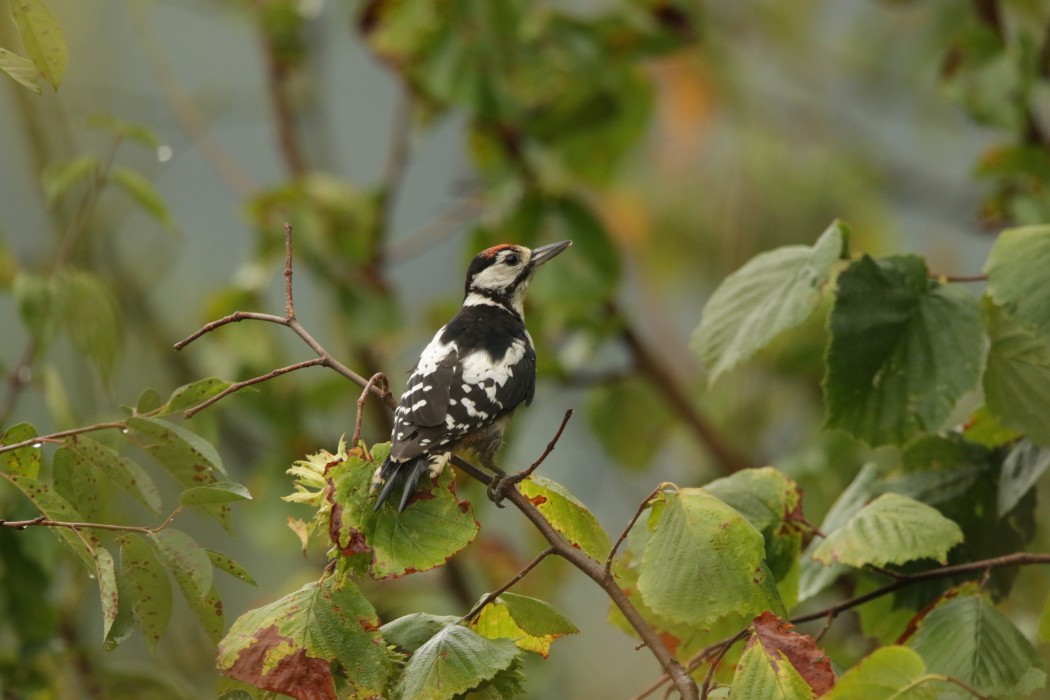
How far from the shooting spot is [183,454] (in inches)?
52.4

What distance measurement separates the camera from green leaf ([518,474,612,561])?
139 cm

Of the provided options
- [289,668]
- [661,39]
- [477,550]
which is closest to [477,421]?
[289,668]

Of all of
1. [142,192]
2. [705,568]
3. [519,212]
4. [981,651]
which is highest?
[142,192]

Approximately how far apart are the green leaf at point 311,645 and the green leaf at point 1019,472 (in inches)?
35.5

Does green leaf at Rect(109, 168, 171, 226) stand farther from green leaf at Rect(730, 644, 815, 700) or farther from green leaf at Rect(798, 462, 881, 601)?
green leaf at Rect(730, 644, 815, 700)

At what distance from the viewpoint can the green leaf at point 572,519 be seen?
139cm

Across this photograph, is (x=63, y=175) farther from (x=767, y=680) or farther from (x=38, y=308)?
(x=767, y=680)

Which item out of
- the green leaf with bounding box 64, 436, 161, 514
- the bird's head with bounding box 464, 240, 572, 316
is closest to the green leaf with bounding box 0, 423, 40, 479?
the green leaf with bounding box 64, 436, 161, 514

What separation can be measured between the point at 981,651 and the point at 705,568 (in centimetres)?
37

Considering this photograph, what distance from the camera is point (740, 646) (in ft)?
5.00

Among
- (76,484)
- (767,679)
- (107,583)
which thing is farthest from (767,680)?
(76,484)

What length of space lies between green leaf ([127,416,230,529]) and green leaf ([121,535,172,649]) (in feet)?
0.29

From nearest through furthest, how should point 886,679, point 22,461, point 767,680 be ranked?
point 886,679, point 767,680, point 22,461

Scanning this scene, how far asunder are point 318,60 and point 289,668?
13.4ft
